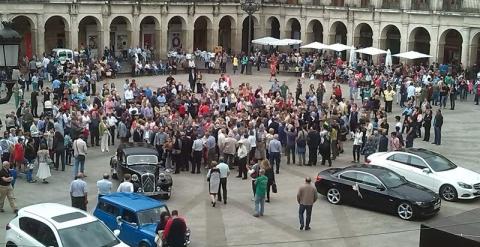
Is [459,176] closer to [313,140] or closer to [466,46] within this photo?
[313,140]

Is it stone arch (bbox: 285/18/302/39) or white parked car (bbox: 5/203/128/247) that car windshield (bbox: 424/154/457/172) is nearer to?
white parked car (bbox: 5/203/128/247)

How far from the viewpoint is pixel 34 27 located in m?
47.0

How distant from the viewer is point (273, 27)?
61031mm

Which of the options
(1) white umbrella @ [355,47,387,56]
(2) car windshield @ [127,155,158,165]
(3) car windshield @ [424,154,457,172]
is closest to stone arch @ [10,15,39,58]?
(1) white umbrella @ [355,47,387,56]

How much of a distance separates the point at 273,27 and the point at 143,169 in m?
41.0

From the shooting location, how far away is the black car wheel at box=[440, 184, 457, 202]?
2147 centimetres

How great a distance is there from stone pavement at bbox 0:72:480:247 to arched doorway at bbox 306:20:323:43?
2999cm

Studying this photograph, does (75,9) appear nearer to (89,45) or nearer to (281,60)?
(89,45)

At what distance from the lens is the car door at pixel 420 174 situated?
71.7ft

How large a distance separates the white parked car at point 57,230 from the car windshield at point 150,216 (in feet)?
4.91

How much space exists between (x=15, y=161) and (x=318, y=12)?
36.1m

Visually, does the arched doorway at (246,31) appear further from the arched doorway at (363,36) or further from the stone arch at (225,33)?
the arched doorway at (363,36)

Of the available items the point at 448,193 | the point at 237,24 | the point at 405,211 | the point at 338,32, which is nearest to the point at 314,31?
the point at 338,32

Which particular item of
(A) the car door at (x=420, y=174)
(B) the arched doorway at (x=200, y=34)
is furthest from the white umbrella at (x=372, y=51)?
(A) the car door at (x=420, y=174)
